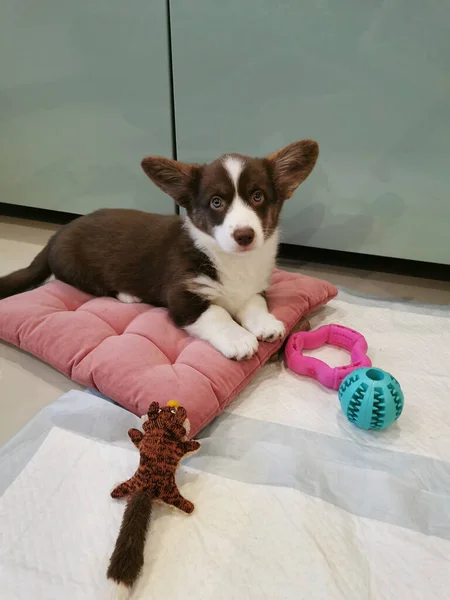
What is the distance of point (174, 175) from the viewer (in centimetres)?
137

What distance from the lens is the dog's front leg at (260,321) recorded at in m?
1.36

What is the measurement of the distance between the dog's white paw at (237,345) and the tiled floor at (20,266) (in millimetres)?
428

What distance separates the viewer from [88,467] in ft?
3.44

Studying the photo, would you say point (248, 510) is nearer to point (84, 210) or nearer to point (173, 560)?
point (173, 560)

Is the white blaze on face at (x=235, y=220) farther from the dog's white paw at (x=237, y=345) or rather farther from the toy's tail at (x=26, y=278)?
the toy's tail at (x=26, y=278)

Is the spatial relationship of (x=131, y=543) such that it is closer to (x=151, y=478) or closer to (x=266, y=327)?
(x=151, y=478)

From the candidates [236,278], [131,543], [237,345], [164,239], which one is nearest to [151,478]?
[131,543]

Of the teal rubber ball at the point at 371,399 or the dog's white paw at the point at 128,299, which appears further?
the dog's white paw at the point at 128,299

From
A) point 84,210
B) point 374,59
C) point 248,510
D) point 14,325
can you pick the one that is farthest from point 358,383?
point 84,210

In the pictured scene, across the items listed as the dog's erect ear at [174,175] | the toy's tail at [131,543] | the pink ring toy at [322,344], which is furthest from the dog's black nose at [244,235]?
the toy's tail at [131,543]

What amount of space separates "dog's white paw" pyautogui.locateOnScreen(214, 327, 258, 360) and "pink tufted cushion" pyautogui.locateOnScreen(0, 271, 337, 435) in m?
0.02

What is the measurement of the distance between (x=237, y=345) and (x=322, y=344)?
365mm

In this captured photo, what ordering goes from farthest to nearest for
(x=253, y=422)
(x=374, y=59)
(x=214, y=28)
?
(x=214, y=28) < (x=374, y=59) < (x=253, y=422)

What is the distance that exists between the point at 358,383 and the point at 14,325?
0.98 meters
